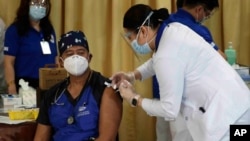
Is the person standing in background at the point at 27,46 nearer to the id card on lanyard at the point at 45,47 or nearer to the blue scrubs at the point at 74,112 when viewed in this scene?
the id card on lanyard at the point at 45,47

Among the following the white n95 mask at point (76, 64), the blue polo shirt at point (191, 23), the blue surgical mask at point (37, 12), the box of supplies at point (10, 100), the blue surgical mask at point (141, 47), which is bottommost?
the box of supplies at point (10, 100)

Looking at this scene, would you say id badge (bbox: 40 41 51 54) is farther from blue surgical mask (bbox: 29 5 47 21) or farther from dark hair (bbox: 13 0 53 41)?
blue surgical mask (bbox: 29 5 47 21)

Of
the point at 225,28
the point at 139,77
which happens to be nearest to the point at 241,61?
the point at 225,28

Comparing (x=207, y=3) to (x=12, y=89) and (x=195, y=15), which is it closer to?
(x=195, y=15)

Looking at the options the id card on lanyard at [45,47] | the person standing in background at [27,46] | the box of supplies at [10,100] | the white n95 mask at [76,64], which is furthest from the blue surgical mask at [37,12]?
the white n95 mask at [76,64]

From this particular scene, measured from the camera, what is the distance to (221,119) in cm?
169

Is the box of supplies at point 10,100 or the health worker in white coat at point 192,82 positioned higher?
the health worker in white coat at point 192,82

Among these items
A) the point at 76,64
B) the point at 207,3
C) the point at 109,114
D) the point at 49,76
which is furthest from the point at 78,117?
the point at 207,3

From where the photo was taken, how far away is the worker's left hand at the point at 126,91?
1815 mm

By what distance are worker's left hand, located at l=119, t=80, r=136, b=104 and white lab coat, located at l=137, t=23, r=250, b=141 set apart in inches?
3.4

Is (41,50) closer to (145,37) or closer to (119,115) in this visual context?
(119,115)

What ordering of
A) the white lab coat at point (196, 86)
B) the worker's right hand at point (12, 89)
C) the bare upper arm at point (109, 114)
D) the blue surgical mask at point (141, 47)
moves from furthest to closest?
the worker's right hand at point (12, 89)
the bare upper arm at point (109, 114)
the blue surgical mask at point (141, 47)
the white lab coat at point (196, 86)

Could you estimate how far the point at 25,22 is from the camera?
114 inches

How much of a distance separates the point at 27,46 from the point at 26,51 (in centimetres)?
4
